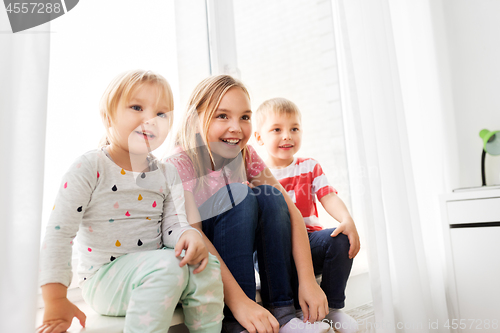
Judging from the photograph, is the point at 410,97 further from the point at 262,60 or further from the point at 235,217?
the point at 235,217

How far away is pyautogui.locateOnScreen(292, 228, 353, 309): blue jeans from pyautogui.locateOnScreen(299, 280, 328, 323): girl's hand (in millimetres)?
68

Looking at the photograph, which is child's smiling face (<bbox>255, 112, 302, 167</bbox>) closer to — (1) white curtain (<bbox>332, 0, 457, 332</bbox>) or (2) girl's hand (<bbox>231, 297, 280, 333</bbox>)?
(1) white curtain (<bbox>332, 0, 457, 332</bbox>)

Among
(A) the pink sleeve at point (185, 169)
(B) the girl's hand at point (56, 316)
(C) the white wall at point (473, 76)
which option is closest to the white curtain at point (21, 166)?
(B) the girl's hand at point (56, 316)

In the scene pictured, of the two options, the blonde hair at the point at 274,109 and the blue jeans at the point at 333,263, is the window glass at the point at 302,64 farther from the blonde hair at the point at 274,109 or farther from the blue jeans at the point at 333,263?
the blue jeans at the point at 333,263

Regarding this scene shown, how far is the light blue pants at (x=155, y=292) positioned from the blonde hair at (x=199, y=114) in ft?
0.81

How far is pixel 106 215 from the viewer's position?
2.31 feet

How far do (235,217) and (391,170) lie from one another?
0.56 m

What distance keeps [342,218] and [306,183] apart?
15 centimetres

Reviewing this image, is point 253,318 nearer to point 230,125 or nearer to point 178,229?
point 178,229

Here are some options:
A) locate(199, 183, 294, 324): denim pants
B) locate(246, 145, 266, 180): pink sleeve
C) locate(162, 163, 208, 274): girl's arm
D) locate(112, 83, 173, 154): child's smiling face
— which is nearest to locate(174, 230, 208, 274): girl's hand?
locate(162, 163, 208, 274): girl's arm

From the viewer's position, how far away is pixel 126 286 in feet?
2.15

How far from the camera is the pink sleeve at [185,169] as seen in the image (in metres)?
0.83

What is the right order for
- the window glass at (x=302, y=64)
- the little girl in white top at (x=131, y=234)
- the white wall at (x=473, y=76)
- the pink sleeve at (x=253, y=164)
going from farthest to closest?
the white wall at (x=473, y=76), the window glass at (x=302, y=64), the pink sleeve at (x=253, y=164), the little girl in white top at (x=131, y=234)

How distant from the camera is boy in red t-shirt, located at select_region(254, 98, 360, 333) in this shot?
92 cm
